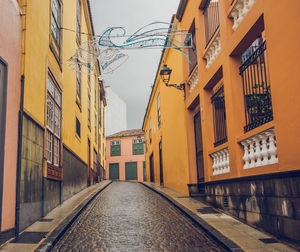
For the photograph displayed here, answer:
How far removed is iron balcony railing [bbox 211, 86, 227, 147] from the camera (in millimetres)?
8719

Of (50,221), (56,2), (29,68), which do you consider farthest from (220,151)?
(56,2)

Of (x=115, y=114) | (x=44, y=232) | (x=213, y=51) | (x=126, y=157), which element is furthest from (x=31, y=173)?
(x=115, y=114)

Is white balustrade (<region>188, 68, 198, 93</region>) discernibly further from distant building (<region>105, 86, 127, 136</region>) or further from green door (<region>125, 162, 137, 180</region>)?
green door (<region>125, 162, 137, 180</region>)

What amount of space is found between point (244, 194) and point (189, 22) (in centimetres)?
655

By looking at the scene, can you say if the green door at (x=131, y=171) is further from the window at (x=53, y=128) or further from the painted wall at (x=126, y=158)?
the window at (x=53, y=128)

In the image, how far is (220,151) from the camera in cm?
813

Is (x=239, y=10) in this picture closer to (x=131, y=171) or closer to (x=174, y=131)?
(x=174, y=131)

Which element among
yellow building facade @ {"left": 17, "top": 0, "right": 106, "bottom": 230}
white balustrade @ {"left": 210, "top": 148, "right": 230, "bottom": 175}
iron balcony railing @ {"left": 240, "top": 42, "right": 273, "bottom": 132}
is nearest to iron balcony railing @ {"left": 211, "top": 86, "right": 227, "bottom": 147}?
white balustrade @ {"left": 210, "top": 148, "right": 230, "bottom": 175}

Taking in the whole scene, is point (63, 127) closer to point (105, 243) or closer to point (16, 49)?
point (16, 49)

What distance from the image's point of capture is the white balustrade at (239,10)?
645 centimetres

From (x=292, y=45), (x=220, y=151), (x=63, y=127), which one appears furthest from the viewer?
(x=63, y=127)

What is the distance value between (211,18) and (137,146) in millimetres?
33319

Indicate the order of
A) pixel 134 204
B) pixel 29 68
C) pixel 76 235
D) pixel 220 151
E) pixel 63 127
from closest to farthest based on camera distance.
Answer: pixel 76 235
pixel 29 68
pixel 220 151
pixel 134 204
pixel 63 127

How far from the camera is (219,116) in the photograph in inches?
354
